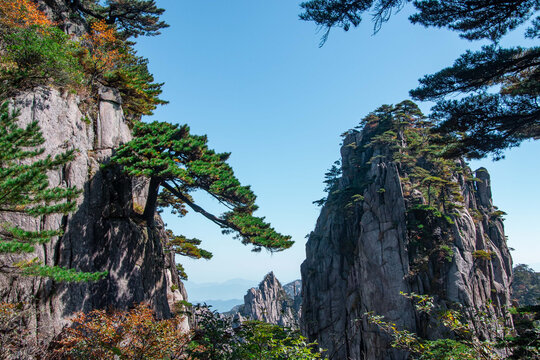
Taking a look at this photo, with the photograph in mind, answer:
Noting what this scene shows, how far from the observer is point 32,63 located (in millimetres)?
9422

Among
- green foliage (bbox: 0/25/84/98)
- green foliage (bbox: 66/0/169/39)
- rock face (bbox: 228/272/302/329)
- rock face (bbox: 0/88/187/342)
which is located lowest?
rock face (bbox: 228/272/302/329)

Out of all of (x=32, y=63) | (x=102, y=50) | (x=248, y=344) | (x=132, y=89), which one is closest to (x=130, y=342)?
(x=248, y=344)

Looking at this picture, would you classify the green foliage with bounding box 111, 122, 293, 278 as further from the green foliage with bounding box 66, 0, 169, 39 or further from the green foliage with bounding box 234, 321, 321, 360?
the green foliage with bounding box 66, 0, 169, 39

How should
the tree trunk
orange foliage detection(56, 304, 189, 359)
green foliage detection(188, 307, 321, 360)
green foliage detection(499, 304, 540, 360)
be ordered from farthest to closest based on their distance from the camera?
the tree trunk
orange foliage detection(56, 304, 189, 359)
green foliage detection(188, 307, 321, 360)
green foliage detection(499, 304, 540, 360)

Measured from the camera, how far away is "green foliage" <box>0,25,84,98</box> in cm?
887

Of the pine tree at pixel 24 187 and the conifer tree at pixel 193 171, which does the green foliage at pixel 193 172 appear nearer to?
the conifer tree at pixel 193 171

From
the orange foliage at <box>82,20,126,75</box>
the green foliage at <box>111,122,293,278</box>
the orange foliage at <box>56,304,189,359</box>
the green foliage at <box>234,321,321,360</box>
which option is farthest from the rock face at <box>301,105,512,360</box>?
the orange foliage at <box>82,20,126,75</box>

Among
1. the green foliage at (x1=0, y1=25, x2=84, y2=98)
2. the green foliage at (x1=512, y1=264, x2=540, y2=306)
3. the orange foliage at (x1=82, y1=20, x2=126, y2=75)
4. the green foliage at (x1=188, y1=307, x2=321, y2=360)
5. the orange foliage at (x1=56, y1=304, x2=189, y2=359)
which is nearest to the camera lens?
the green foliage at (x1=188, y1=307, x2=321, y2=360)

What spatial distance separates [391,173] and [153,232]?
2761 centimetres

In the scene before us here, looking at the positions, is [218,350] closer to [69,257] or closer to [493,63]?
[69,257]

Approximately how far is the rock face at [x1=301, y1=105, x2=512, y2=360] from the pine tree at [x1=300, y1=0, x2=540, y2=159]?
60.2 ft

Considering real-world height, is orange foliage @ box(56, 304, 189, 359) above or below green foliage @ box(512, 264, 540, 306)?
above

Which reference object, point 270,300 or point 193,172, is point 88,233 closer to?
point 193,172

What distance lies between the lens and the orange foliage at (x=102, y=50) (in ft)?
38.8
